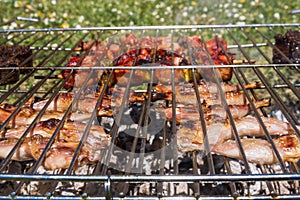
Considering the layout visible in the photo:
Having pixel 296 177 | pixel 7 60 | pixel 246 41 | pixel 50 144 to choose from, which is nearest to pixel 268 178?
pixel 296 177

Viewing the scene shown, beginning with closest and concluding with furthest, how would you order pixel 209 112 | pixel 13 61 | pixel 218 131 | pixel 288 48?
pixel 218 131, pixel 209 112, pixel 13 61, pixel 288 48

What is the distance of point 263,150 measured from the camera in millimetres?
2043

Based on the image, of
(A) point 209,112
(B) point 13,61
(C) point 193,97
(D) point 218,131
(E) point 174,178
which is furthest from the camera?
(B) point 13,61

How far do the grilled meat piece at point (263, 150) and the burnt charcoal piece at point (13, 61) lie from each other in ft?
5.79

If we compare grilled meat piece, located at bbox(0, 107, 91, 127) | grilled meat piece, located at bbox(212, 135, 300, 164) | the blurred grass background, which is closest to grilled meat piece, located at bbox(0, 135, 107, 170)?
grilled meat piece, located at bbox(0, 107, 91, 127)

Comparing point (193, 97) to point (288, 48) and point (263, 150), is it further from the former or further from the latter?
point (288, 48)

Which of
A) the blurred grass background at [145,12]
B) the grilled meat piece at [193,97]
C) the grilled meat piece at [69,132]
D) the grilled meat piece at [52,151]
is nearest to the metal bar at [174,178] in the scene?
the grilled meat piece at [52,151]

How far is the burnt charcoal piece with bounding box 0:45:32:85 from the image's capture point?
2.99m

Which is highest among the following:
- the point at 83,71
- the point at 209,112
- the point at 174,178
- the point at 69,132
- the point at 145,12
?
the point at 145,12

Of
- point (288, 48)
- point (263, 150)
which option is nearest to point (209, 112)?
point (263, 150)

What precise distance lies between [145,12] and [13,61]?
141 inches

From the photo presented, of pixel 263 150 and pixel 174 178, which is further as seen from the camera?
pixel 263 150

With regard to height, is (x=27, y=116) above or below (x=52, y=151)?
above

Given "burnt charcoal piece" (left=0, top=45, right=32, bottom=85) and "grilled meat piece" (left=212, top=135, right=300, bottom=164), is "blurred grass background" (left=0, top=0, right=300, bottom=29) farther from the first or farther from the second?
"grilled meat piece" (left=212, top=135, right=300, bottom=164)
